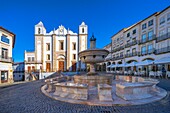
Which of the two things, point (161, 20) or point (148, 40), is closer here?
point (161, 20)

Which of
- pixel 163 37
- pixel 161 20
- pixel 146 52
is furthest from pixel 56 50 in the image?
pixel 161 20

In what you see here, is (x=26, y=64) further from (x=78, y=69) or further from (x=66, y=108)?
(x=66, y=108)

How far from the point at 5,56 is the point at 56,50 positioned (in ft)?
51.5

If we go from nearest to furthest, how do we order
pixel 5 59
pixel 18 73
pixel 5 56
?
1. pixel 5 59
2. pixel 5 56
3. pixel 18 73

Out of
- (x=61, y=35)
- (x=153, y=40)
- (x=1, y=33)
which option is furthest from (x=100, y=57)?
(x=61, y=35)

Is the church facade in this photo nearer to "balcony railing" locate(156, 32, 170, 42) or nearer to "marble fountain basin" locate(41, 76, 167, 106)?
"balcony railing" locate(156, 32, 170, 42)

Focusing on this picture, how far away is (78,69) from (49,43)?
1242 cm

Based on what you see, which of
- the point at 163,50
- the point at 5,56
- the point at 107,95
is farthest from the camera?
the point at 163,50

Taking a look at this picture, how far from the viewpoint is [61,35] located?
110 feet

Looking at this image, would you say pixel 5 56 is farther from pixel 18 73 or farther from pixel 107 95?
pixel 107 95

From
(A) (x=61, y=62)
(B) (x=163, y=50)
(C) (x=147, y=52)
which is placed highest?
(B) (x=163, y=50)

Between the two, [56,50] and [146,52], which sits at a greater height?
[56,50]

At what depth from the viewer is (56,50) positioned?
1304 inches

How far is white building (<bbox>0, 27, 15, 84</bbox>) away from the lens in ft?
56.3
